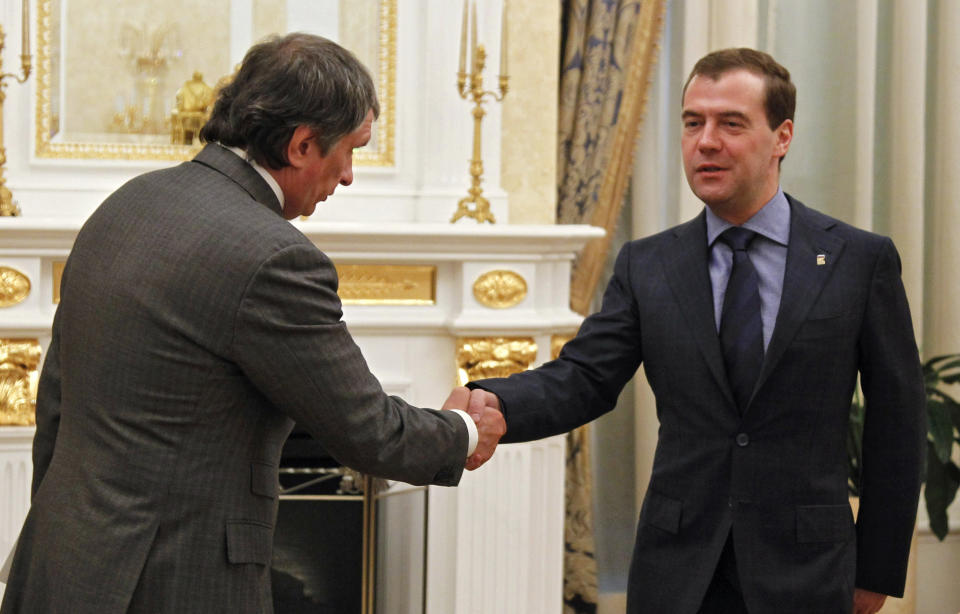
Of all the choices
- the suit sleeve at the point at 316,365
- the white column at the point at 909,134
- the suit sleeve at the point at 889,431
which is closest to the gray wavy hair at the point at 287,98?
the suit sleeve at the point at 316,365

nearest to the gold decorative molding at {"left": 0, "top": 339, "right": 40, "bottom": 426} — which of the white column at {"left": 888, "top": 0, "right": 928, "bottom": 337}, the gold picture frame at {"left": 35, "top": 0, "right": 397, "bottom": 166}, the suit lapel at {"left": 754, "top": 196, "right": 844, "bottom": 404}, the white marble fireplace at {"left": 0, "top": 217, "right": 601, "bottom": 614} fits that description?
the white marble fireplace at {"left": 0, "top": 217, "right": 601, "bottom": 614}

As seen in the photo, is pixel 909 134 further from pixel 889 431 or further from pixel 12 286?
pixel 12 286

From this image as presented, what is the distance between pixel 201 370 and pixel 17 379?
1.96 metres

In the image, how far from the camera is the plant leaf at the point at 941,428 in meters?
3.79

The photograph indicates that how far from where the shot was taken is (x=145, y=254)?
170 centimetres

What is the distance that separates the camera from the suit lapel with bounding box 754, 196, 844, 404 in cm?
205

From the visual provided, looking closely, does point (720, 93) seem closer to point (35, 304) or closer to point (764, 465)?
point (764, 465)

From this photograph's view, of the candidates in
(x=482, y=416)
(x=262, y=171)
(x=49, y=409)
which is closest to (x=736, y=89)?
(x=482, y=416)

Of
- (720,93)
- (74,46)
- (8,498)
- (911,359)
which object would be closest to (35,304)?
(8,498)

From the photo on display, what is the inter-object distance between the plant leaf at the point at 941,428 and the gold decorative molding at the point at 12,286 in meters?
2.80

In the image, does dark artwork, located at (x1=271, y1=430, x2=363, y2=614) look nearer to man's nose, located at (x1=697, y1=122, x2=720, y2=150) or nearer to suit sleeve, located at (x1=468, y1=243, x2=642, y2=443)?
suit sleeve, located at (x1=468, y1=243, x2=642, y2=443)

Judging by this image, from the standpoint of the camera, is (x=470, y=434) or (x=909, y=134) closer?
(x=470, y=434)

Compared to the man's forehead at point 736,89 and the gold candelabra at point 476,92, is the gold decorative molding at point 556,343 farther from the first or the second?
the man's forehead at point 736,89

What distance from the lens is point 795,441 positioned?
206 cm
